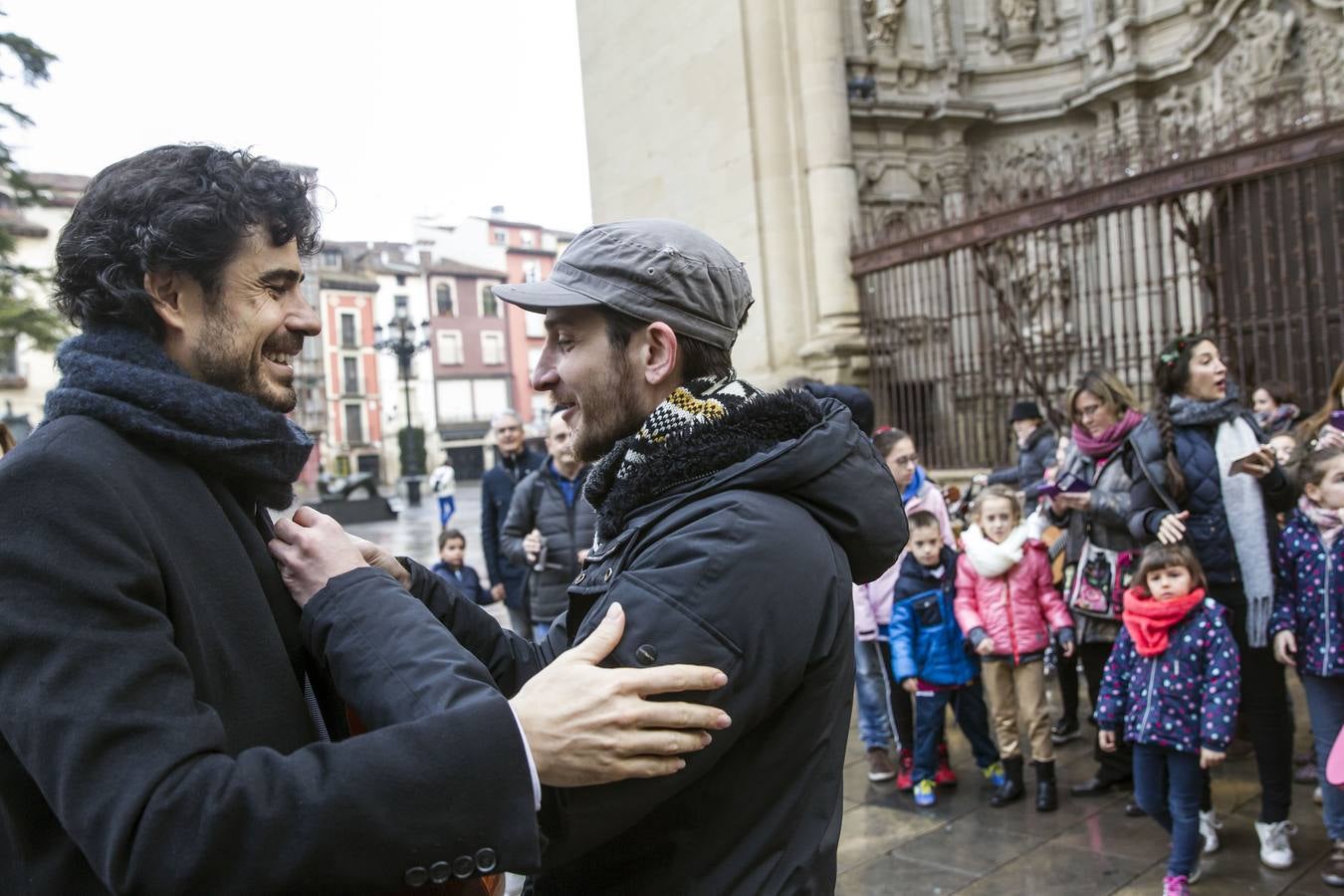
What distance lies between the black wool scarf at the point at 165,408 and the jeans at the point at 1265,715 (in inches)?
163

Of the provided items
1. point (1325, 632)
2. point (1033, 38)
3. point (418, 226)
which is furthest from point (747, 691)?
point (418, 226)

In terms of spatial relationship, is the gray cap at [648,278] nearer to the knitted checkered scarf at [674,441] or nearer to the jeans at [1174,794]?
the knitted checkered scarf at [674,441]

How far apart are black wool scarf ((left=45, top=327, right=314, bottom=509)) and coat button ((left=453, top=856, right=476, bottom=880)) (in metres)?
0.64

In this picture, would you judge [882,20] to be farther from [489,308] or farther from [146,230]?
[489,308]

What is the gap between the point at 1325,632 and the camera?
4.00 m

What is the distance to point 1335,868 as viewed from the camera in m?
3.92

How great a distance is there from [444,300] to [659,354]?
66352mm

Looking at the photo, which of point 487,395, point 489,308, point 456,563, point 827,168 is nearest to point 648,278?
point 456,563

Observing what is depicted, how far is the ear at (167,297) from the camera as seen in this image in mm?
1481

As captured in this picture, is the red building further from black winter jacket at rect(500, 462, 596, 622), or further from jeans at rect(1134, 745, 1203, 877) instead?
jeans at rect(1134, 745, 1203, 877)

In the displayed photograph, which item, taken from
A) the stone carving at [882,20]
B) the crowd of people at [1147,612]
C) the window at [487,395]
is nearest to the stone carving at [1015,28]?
the stone carving at [882,20]

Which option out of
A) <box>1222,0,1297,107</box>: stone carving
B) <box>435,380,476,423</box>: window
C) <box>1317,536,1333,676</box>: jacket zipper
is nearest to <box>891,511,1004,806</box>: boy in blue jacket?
<box>1317,536,1333,676</box>: jacket zipper

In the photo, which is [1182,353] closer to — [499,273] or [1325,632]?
[1325,632]

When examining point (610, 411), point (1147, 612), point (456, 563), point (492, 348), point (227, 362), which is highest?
point (492, 348)
